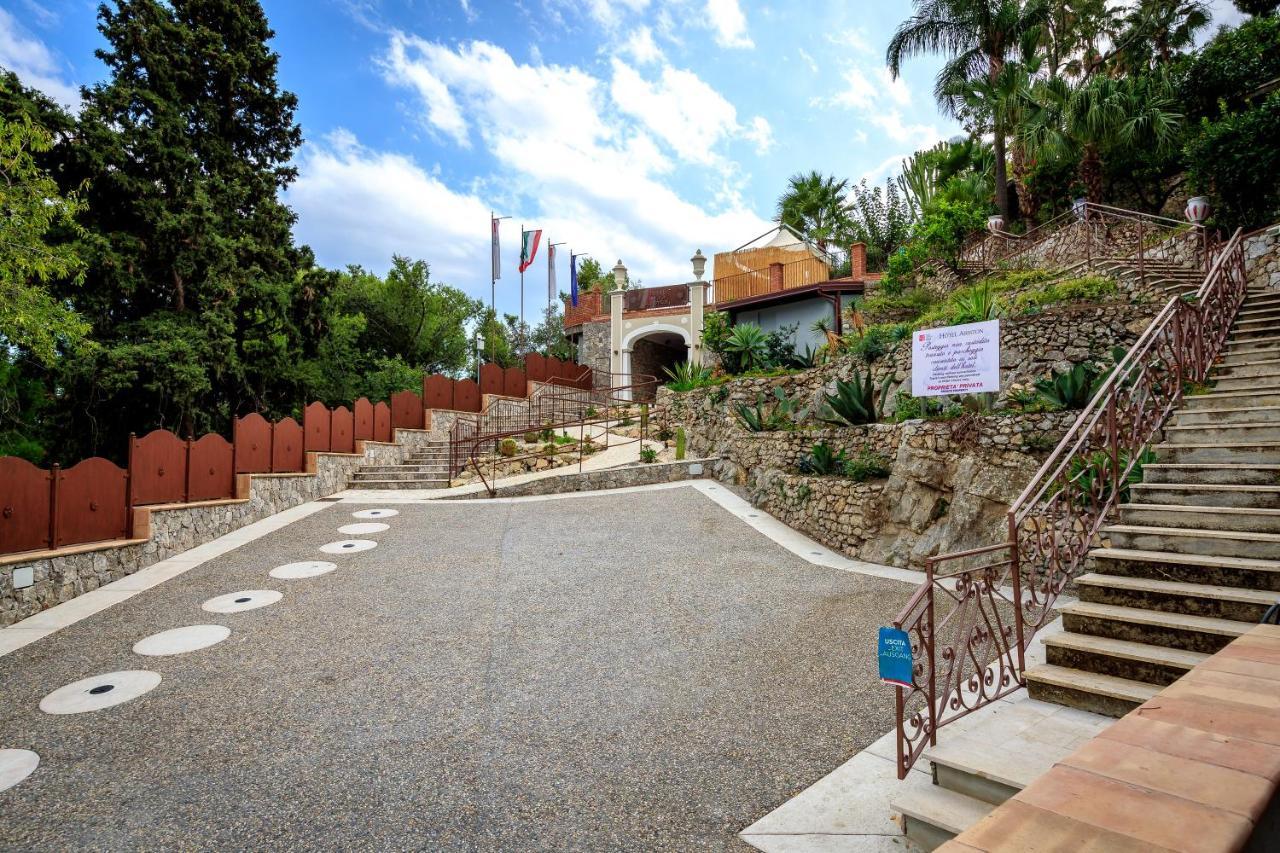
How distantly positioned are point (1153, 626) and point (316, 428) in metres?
14.8

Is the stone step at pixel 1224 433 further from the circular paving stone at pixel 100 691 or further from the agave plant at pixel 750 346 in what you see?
the agave plant at pixel 750 346

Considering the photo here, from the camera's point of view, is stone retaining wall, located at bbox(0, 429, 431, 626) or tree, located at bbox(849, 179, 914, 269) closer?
stone retaining wall, located at bbox(0, 429, 431, 626)

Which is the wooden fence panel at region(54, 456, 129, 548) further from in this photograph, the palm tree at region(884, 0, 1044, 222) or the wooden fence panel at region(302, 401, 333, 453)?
the palm tree at region(884, 0, 1044, 222)

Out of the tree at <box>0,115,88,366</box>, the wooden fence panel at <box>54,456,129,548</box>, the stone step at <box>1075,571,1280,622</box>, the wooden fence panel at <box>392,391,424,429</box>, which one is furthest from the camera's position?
the wooden fence panel at <box>392,391,424,429</box>

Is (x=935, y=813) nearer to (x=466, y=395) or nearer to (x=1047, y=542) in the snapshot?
(x=1047, y=542)

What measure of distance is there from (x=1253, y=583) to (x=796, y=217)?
86.6 feet

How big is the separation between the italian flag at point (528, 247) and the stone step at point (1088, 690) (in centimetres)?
2592

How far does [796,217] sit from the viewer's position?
27.6 meters

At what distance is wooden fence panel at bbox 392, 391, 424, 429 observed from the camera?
17359 millimetres

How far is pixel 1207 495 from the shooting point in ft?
15.0

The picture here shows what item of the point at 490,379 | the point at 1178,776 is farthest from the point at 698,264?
the point at 1178,776

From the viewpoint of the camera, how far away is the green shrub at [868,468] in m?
9.97

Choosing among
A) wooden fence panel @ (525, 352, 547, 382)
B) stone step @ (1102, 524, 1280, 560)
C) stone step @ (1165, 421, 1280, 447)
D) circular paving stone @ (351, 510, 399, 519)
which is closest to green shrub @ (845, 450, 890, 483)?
stone step @ (1165, 421, 1280, 447)

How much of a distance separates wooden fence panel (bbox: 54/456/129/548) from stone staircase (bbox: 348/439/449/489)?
619cm
